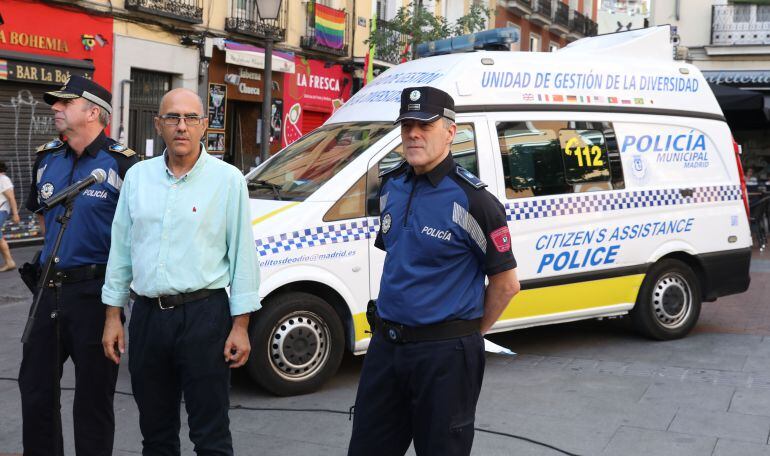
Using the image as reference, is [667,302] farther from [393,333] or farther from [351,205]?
[393,333]

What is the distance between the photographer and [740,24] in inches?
1017

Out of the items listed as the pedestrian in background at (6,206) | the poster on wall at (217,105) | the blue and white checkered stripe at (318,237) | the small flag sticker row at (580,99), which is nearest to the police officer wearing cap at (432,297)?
the blue and white checkered stripe at (318,237)

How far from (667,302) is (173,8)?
40.4ft

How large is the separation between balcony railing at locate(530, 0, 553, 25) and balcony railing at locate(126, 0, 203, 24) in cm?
1994

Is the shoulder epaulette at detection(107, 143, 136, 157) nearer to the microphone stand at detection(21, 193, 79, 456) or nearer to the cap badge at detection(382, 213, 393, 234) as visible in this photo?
the microphone stand at detection(21, 193, 79, 456)

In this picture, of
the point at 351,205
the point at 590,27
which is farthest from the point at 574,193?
the point at 590,27

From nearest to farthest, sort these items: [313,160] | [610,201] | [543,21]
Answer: [313,160], [610,201], [543,21]

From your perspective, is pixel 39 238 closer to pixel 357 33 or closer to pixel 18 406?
pixel 18 406

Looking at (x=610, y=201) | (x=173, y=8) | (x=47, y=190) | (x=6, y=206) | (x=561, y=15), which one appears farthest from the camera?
(x=561, y=15)

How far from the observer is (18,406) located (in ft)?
20.0

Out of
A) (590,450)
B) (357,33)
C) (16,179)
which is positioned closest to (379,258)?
(590,450)

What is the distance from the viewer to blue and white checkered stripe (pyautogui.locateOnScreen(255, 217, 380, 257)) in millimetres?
6250

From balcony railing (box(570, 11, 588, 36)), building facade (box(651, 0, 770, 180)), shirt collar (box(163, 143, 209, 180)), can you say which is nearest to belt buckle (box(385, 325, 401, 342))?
shirt collar (box(163, 143, 209, 180))

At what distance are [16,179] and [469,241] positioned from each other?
13007 millimetres
